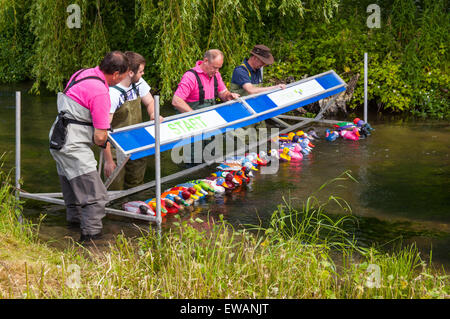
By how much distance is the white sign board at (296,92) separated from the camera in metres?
9.67

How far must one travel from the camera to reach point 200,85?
860 cm

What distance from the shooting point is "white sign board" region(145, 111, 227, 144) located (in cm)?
705

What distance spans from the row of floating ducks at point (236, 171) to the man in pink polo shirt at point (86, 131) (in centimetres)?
69

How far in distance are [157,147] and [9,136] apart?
18.8 ft

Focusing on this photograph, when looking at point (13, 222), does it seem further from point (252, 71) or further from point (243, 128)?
point (243, 128)

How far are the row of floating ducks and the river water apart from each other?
0.46 ft

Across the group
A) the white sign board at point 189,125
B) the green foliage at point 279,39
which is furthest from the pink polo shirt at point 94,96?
the green foliage at point 279,39

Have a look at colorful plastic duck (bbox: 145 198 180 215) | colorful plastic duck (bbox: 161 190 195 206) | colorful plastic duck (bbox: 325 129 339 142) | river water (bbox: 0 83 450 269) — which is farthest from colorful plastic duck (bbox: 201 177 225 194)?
colorful plastic duck (bbox: 325 129 339 142)

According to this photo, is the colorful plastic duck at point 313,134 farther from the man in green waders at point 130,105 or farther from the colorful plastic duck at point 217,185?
the man in green waders at point 130,105

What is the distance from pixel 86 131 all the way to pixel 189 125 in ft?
5.29

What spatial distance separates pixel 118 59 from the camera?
601 cm

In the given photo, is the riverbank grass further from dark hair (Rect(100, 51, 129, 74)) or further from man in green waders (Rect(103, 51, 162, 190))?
man in green waders (Rect(103, 51, 162, 190))
